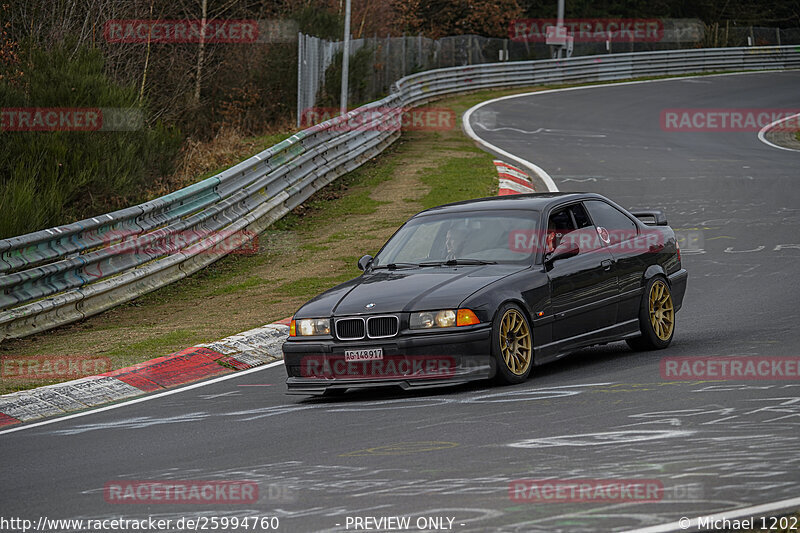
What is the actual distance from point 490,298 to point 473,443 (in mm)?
2033

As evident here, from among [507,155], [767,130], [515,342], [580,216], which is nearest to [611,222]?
[580,216]

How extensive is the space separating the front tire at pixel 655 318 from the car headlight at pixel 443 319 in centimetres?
236

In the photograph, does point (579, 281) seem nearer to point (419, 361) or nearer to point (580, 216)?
point (580, 216)

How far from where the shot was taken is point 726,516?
16.6ft

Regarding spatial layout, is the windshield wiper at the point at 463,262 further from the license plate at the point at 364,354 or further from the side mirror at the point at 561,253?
the license plate at the point at 364,354

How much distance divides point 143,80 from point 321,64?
4.69 metres

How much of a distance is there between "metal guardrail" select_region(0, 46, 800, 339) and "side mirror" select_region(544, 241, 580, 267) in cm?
588

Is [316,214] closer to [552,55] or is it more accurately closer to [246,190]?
[246,190]

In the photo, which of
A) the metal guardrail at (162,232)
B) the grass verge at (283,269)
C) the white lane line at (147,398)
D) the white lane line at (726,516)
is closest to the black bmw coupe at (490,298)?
the white lane line at (147,398)

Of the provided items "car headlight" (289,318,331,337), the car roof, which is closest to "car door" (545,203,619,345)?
the car roof

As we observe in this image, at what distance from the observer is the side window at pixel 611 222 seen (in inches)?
411

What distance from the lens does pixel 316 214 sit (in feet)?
65.0

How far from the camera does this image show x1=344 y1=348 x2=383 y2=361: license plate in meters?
8.65

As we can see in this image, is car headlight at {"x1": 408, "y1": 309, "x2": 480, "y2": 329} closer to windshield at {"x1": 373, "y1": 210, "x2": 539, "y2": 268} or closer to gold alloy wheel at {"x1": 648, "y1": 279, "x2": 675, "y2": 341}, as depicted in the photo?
windshield at {"x1": 373, "y1": 210, "x2": 539, "y2": 268}
